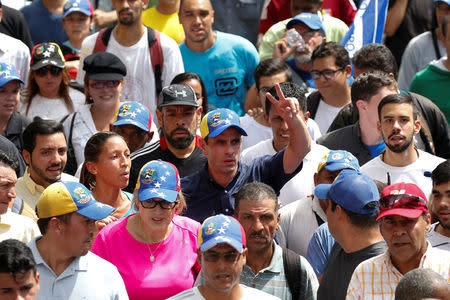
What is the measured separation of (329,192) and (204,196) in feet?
4.10

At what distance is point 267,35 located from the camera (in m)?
11.4

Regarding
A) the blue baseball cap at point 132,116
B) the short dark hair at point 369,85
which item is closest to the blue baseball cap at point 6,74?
the blue baseball cap at point 132,116

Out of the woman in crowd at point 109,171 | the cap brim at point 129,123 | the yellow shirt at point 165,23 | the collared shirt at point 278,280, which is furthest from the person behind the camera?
the yellow shirt at point 165,23

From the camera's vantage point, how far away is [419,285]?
17.0ft

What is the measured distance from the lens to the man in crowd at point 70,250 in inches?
246

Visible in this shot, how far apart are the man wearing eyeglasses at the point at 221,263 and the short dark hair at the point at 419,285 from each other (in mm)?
1152

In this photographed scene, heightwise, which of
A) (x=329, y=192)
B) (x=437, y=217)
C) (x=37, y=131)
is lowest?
(x=437, y=217)

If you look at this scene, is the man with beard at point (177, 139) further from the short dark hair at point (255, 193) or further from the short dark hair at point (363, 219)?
the short dark hair at point (363, 219)

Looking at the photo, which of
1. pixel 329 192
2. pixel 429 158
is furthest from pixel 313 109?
pixel 329 192

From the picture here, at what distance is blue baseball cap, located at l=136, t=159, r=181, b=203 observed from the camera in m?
6.86

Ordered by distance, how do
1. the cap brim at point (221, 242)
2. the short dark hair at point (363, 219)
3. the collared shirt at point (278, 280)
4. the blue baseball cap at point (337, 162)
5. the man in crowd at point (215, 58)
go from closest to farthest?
the cap brim at point (221, 242) → the short dark hair at point (363, 219) → the collared shirt at point (278, 280) → the blue baseball cap at point (337, 162) → the man in crowd at point (215, 58)

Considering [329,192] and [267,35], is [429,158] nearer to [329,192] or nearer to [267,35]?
[329,192]

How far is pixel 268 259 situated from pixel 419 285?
1.68 metres

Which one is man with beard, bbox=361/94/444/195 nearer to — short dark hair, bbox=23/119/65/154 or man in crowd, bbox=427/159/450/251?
man in crowd, bbox=427/159/450/251
